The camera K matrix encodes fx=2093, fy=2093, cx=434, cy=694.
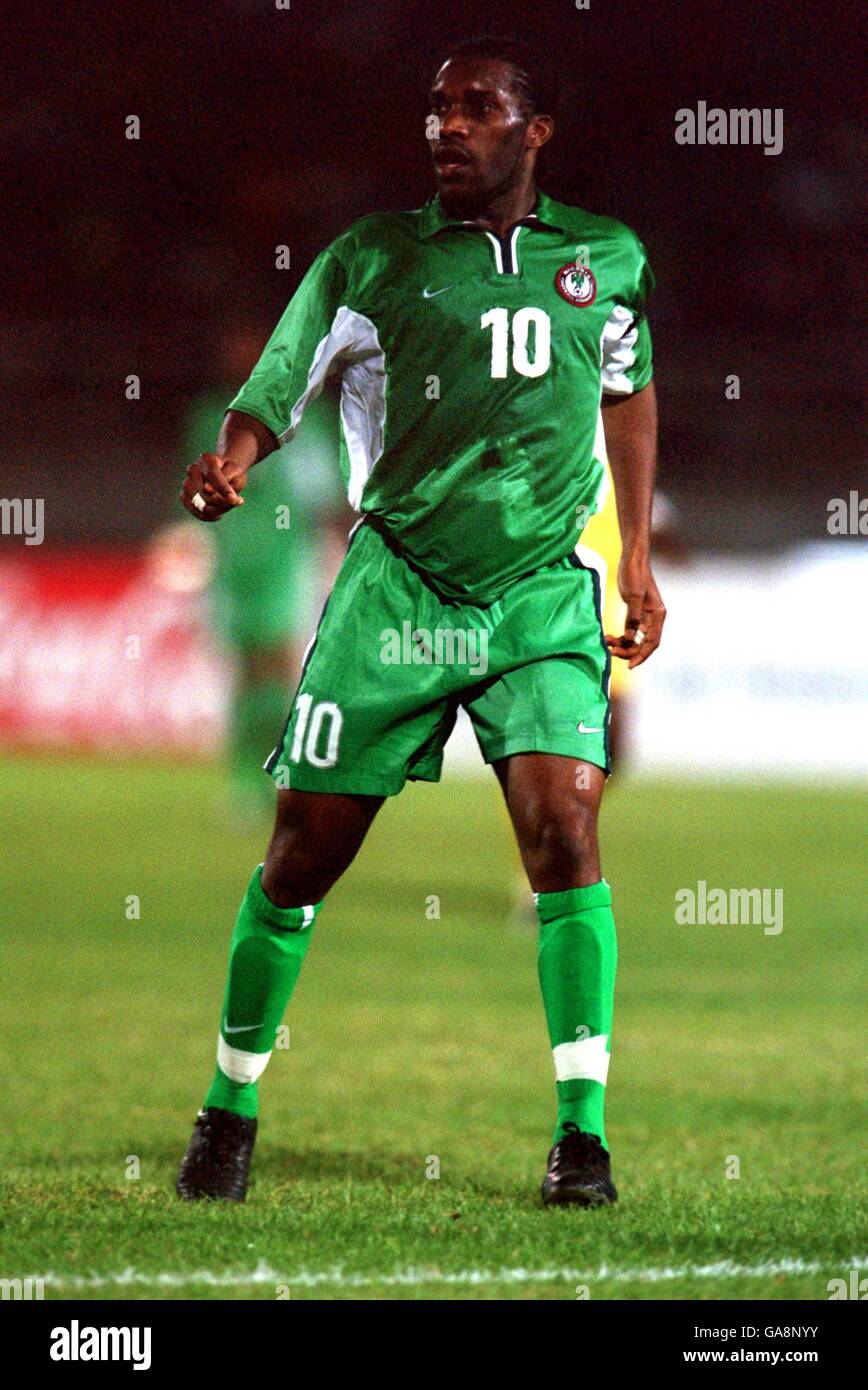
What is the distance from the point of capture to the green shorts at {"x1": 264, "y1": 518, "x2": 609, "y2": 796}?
3984 mm

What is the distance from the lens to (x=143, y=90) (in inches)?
867

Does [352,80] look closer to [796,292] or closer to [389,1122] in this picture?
[796,292]

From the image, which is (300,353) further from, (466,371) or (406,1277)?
(406,1277)

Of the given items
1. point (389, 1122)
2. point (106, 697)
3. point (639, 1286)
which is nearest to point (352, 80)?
point (106, 697)

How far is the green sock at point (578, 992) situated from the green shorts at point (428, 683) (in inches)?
11.2

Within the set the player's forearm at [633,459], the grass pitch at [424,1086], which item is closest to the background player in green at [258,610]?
the grass pitch at [424,1086]

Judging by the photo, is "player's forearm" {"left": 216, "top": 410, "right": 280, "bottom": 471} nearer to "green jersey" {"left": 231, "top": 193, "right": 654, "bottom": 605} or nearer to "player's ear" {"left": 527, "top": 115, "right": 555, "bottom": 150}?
"green jersey" {"left": 231, "top": 193, "right": 654, "bottom": 605}

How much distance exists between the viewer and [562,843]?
3.96m

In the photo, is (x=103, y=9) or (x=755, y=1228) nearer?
(x=755, y=1228)

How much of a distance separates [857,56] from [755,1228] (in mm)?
19237

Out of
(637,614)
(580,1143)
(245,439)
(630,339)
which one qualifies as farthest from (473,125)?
(580,1143)
